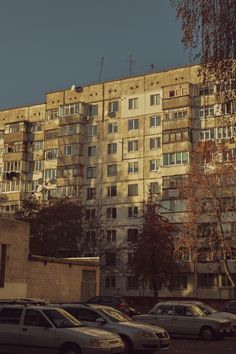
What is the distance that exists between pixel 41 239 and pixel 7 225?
2129 cm

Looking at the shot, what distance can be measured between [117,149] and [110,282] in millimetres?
15662

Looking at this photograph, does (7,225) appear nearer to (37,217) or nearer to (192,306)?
(192,306)

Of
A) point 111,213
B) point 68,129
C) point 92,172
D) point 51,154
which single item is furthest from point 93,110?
point 111,213

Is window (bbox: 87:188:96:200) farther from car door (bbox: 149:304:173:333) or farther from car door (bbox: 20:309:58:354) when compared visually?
car door (bbox: 20:309:58:354)

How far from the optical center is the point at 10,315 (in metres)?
15.4

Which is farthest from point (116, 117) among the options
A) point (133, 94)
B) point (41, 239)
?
point (41, 239)

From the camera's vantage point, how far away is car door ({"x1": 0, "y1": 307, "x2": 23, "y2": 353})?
14.9m

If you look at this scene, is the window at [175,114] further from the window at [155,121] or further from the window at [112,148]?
the window at [112,148]

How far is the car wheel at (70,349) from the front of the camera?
14000 mm

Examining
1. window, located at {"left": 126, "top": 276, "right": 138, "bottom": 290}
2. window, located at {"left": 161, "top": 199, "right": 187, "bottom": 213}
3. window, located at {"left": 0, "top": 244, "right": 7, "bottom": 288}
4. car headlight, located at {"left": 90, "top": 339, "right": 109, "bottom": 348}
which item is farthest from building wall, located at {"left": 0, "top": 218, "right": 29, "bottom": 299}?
window, located at {"left": 126, "top": 276, "right": 138, "bottom": 290}

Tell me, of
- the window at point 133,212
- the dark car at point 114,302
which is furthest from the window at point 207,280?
the dark car at point 114,302

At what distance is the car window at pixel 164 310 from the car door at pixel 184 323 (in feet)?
0.90

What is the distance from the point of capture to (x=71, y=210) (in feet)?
181

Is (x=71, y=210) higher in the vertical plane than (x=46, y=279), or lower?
higher
